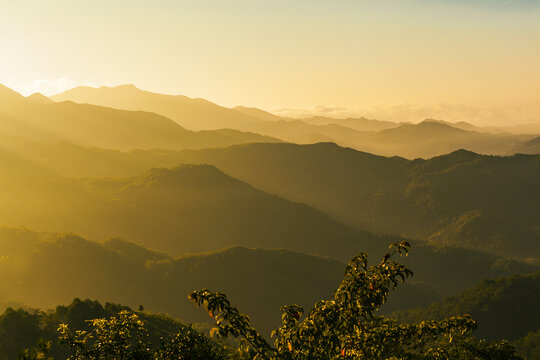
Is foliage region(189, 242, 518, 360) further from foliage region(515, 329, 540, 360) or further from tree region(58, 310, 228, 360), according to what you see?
foliage region(515, 329, 540, 360)

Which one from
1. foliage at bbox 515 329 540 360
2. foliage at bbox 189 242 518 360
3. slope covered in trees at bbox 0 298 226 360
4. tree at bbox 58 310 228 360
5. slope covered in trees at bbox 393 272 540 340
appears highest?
foliage at bbox 189 242 518 360

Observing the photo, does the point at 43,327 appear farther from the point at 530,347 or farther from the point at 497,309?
the point at 497,309

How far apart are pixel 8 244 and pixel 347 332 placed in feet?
709

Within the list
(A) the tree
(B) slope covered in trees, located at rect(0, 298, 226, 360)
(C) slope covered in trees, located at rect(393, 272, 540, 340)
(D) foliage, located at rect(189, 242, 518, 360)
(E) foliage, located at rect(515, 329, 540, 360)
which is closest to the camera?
(D) foliage, located at rect(189, 242, 518, 360)

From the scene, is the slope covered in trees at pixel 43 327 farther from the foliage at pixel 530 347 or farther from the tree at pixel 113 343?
the foliage at pixel 530 347

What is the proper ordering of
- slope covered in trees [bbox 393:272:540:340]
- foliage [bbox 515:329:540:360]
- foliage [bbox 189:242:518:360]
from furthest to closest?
slope covered in trees [bbox 393:272:540:340] < foliage [bbox 515:329:540:360] < foliage [bbox 189:242:518:360]

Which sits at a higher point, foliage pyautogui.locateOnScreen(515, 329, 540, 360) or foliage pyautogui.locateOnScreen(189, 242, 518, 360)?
foliage pyautogui.locateOnScreen(189, 242, 518, 360)

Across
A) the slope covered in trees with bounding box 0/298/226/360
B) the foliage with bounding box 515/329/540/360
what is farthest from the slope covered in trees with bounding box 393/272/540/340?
the slope covered in trees with bounding box 0/298/226/360

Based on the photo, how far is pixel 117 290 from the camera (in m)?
186

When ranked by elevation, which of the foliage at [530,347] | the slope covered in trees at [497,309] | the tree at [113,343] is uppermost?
the tree at [113,343]

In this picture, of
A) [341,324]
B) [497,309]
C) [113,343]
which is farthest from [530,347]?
[113,343]

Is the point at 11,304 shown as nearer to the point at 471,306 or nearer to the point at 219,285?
the point at 219,285

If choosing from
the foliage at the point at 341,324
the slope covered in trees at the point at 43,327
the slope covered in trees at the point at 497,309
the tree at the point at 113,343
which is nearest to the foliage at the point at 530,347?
the slope covered in trees at the point at 497,309

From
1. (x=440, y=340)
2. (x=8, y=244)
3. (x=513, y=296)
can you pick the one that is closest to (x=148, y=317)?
(x=440, y=340)
